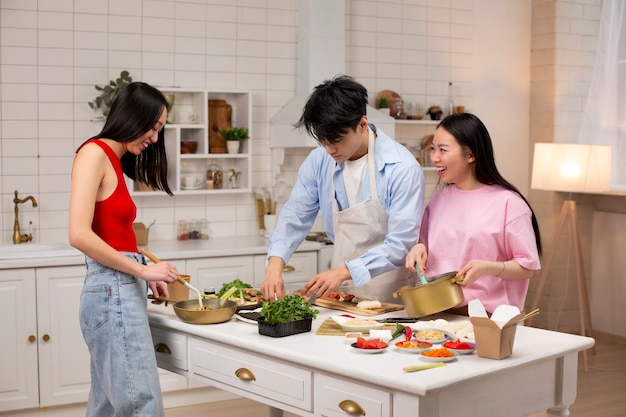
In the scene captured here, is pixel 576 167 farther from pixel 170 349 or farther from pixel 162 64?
pixel 170 349

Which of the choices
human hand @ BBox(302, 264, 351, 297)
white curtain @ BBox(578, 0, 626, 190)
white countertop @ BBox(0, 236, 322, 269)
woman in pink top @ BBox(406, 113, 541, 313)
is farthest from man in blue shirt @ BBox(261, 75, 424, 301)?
white curtain @ BBox(578, 0, 626, 190)

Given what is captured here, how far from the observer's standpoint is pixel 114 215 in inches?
115

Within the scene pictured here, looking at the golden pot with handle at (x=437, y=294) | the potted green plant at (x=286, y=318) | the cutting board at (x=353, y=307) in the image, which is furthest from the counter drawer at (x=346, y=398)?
the cutting board at (x=353, y=307)

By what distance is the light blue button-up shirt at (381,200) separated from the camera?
329 cm

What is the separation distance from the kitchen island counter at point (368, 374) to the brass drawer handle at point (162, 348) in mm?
72

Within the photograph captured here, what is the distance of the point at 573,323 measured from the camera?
6.90 m

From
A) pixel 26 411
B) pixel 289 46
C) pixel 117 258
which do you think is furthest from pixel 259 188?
pixel 117 258

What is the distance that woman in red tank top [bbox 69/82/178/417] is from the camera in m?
2.85

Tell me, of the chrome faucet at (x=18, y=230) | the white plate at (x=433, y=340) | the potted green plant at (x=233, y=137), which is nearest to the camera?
the white plate at (x=433, y=340)

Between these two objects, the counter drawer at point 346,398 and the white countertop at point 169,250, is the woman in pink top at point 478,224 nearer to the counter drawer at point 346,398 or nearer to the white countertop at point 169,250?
the counter drawer at point 346,398

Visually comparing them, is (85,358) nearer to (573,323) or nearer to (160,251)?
(160,251)

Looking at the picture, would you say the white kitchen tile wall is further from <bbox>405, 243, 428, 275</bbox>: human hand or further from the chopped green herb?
the chopped green herb

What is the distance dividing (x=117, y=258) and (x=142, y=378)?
44 centimetres

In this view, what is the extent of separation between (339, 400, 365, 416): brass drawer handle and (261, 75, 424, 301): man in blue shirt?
714mm
